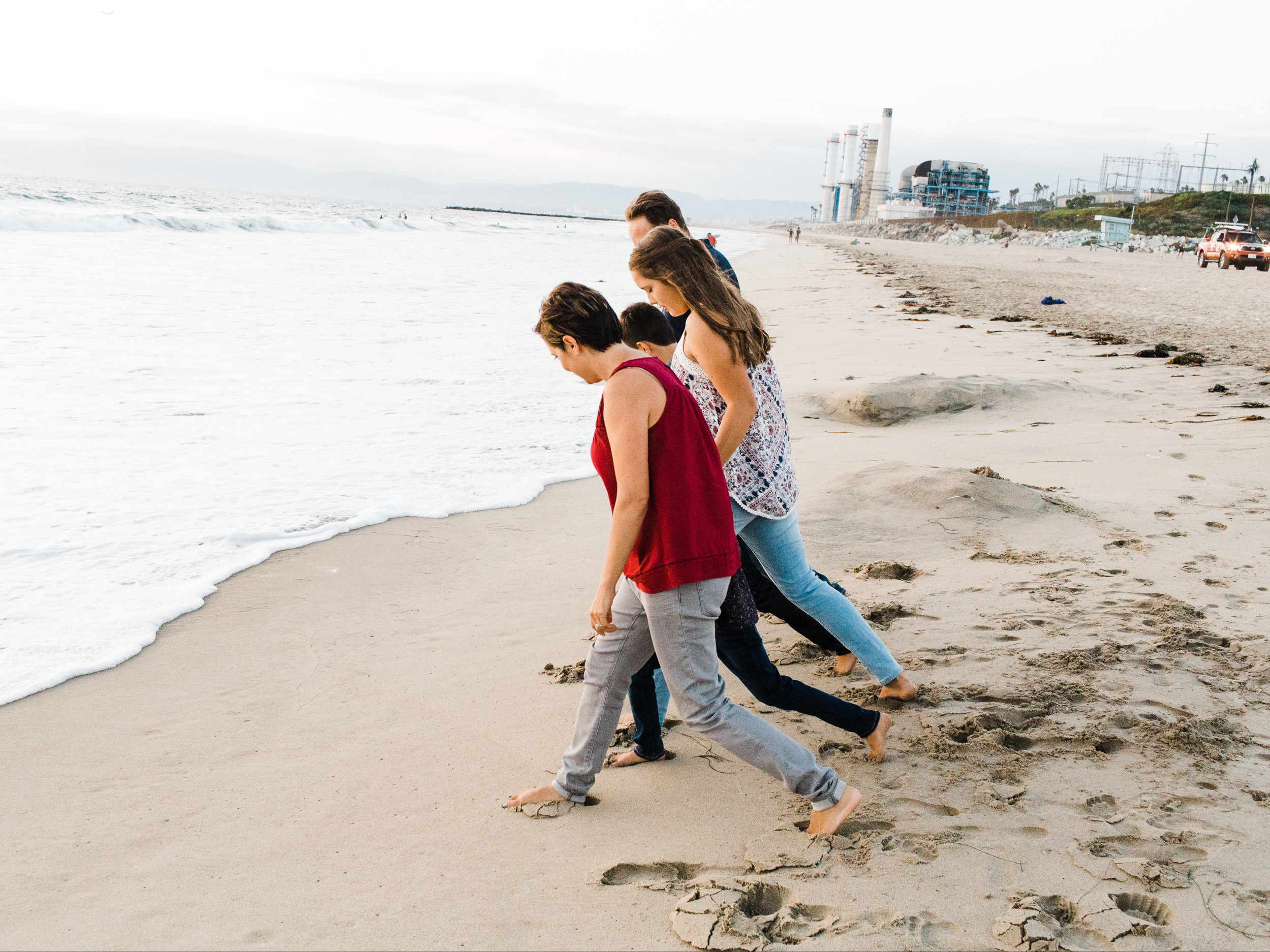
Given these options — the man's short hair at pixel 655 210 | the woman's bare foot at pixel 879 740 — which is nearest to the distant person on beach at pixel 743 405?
the woman's bare foot at pixel 879 740

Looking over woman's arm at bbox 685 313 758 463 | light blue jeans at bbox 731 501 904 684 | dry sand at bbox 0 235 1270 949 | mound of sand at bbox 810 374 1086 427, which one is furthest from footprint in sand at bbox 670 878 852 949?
mound of sand at bbox 810 374 1086 427

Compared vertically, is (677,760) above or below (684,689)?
below

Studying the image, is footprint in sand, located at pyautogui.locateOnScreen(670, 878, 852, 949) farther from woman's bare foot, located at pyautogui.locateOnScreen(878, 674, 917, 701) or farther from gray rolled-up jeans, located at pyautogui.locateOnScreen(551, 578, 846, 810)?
woman's bare foot, located at pyautogui.locateOnScreen(878, 674, 917, 701)

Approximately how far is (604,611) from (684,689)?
0.28m

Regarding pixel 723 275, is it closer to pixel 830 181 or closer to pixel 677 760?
pixel 677 760

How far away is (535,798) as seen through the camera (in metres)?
2.50

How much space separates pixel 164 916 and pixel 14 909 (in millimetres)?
377

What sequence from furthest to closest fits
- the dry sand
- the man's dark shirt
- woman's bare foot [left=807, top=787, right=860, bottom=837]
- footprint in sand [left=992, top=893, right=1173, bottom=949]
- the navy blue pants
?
the man's dark shirt < the navy blue pants < woman's bare foot [left=807, top=787, right=860, bottom=837] < the dry sand < footprint in sand [left=992, top=893, right=1173, bottom=949]

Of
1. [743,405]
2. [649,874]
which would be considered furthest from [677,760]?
[743,405]

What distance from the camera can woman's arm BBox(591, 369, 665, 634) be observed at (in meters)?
2.06

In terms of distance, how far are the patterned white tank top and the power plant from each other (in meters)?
118

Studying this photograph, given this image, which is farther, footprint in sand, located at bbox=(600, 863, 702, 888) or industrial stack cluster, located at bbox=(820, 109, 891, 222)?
industrial stack cluster, located at bbox=(820, 109, 891, 222)

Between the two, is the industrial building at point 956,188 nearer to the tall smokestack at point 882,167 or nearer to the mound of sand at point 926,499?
the tall smokestack at point 882,167

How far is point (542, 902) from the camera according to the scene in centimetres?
212
